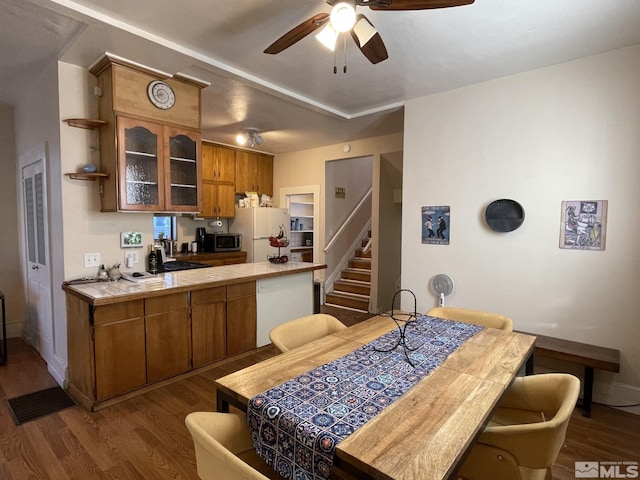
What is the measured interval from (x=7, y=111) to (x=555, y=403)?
5573mm

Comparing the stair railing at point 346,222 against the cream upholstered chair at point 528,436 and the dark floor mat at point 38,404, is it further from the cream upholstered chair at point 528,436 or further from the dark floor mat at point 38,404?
the cream upholstered chair at point 528,436

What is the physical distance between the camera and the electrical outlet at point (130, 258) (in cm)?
299

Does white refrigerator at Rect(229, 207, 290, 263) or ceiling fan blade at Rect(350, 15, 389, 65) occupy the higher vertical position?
ceiling fan blade at Rect(350, 15, 389, 65)

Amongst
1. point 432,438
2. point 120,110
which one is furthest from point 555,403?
point 120,110

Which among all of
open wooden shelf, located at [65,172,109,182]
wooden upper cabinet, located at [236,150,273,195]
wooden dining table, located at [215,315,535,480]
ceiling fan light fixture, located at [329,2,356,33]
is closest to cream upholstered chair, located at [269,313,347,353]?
wooden dining table, located at [215,315,535,480]

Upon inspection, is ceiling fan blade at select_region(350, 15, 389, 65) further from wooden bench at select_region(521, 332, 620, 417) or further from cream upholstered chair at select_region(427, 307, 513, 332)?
wooden bench at select_region(521, 332, 620, 417)

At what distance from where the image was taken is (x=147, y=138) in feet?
9.10

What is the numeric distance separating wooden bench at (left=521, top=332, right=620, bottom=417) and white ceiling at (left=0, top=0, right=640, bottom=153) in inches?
87.5

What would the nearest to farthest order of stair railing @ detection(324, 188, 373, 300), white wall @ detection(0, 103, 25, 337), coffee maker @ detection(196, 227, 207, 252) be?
white wall @ detection(0, 103, 25, 337), coffee maker @ detection(196, 227, 207, 252), stair railing @ detection(324, 188, 373, 300)

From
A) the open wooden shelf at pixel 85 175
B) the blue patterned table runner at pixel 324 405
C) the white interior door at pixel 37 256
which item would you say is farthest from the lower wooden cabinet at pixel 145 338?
the blue patterned table runner at pixel 324 405

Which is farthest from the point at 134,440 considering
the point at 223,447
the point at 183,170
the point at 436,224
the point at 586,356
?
the point at 586,356

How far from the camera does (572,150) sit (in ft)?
8.59

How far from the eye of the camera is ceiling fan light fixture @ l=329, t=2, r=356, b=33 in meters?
1.62

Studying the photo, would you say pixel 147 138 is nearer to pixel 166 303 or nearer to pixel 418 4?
pixel 166 303
